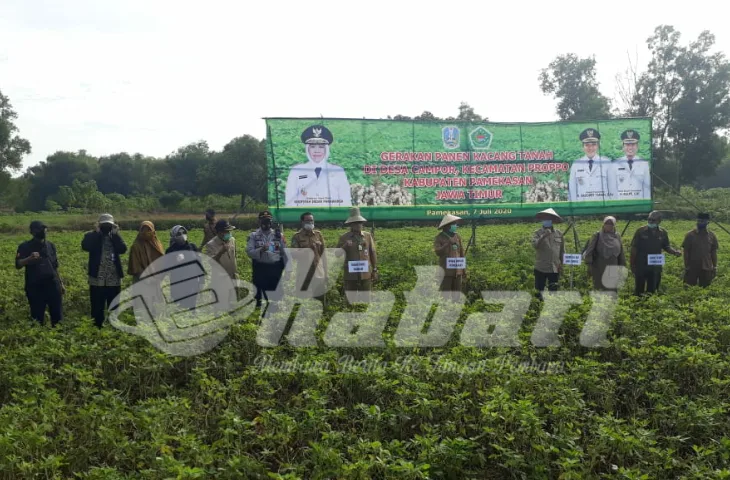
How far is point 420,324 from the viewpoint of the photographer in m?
6.77

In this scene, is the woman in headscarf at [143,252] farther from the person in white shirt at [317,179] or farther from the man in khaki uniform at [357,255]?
the person in white shirt at [317,179]

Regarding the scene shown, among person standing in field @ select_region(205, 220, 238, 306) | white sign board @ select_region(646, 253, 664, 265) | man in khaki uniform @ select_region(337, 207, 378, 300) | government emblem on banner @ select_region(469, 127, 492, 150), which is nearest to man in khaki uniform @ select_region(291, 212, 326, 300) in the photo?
man in khaki uniform @ select_region(337, 207, 378, 300)

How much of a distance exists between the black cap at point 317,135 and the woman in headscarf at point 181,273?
3613mm

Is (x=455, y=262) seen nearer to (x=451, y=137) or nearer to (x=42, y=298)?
(x=451, y=137)

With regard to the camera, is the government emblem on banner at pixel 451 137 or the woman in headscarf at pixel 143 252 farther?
the government emblem on banner at pixel 451 137

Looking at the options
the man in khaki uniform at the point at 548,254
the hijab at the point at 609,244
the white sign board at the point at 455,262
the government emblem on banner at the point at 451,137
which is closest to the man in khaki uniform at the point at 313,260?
the white sign board at the point at 455,262

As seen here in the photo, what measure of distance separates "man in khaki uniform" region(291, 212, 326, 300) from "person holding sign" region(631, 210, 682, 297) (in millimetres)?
4566

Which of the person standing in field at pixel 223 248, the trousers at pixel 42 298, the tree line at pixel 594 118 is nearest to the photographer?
the trousers at pixel 42 298

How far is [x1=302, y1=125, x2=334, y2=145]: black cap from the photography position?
11.5 meters

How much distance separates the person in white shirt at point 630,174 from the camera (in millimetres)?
12672

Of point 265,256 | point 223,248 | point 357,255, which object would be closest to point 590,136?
point 357,255

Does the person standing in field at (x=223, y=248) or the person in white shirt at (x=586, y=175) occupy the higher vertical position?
the person in white shirt at (x=586, y=175)

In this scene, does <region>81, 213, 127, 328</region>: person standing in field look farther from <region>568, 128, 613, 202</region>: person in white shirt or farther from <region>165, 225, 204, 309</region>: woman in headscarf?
<region>568, 128, 613, 202</region>: person in white shirt

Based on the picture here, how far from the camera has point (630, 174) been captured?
12.7 m
